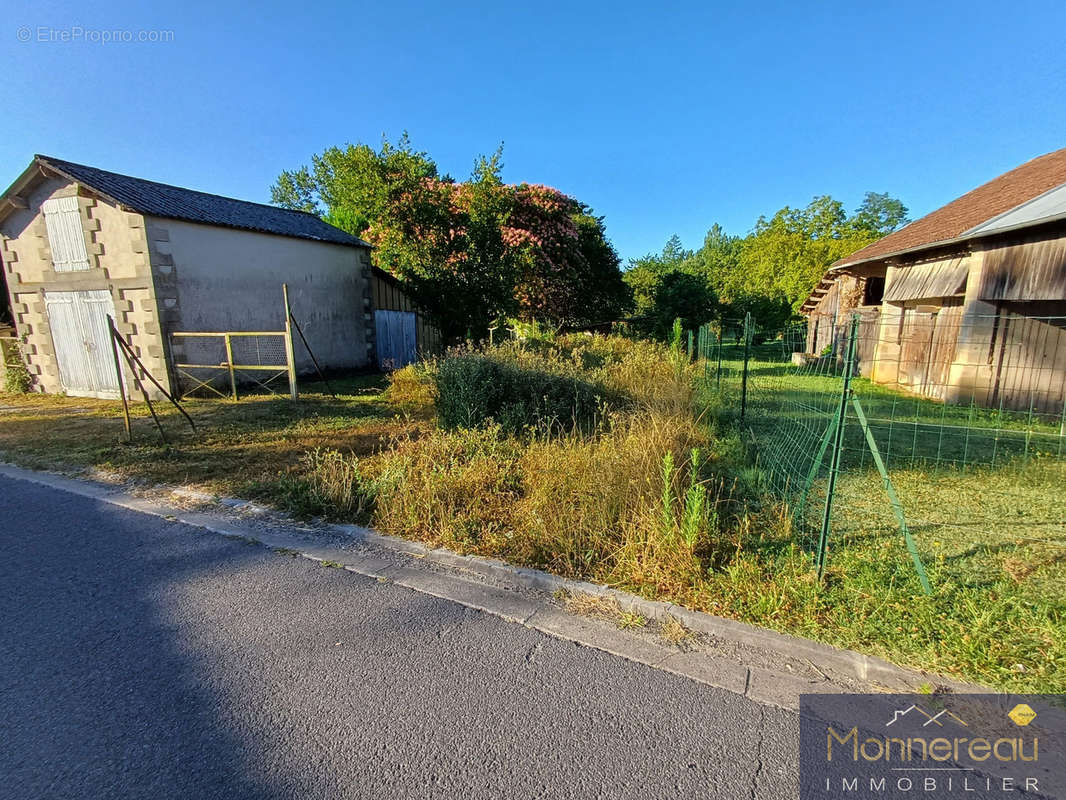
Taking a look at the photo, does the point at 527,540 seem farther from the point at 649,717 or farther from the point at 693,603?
the point at 649,717

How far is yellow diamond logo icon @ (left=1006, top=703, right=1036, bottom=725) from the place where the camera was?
194cm

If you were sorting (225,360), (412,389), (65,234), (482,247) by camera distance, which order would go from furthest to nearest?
1. (482,247)
2. (225,360)
3. (65,234)
4. (412,389)

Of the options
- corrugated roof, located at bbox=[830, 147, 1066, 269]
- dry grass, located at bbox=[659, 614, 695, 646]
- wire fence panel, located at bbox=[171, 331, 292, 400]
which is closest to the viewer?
dry grass, located at bbox=[659, 614, 695, 646]

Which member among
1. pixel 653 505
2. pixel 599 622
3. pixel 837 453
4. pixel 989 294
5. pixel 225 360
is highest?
pixel 989 294

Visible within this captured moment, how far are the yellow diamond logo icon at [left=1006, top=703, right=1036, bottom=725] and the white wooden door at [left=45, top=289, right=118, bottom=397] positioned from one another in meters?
14.4

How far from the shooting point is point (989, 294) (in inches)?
342

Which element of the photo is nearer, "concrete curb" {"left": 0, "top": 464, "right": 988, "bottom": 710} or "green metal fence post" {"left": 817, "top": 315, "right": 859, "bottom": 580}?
"concrete curb" {"left": 0, "top": 464, "right": 988, "bottom": 710}

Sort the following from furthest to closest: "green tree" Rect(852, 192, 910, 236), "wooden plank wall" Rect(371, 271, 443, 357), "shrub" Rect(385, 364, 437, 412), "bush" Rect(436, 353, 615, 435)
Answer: "green tree" Rect(852, 192, 910, 236) < "wooden plank wall" Rect(371, 271, 443, 357) < "shrub" Rect(385, 364, 437, 412) < "bush" Rect(436, 353, 615, 435)

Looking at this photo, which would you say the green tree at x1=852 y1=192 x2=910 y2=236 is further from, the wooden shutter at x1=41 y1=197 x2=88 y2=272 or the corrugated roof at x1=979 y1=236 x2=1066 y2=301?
the wooden shutter at x1=41 y1=197 x2=88 y2=272

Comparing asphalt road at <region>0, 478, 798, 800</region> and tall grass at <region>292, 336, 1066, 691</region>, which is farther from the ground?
tall grass at <region>292, 336, 1066, 691</region>

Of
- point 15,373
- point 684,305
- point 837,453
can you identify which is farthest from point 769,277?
point 15,373

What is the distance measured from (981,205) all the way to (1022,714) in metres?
13.5

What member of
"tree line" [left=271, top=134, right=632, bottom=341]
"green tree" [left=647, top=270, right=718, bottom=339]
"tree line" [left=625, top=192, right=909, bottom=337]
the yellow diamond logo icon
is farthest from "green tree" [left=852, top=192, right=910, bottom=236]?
the yellow diamond logo icon

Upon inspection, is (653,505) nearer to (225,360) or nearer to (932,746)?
(932,746)
